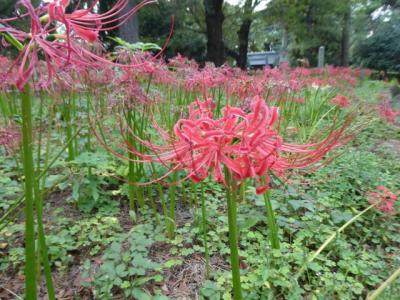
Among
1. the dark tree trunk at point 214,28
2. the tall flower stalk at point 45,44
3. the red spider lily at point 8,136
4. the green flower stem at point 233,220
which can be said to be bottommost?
the green flower stem at point 233,220

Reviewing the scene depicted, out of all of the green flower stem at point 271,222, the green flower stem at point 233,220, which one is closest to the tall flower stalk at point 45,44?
the green flower stem at point 233,220

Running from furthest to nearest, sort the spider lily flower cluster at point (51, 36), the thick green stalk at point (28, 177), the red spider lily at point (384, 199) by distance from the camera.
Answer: the red spider lily at point (384, 199)
the thick green stalk at point (28, 177)
the spider lily flower cluster at point (51, 36)

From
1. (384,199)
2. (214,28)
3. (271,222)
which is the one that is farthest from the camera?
(214,28)

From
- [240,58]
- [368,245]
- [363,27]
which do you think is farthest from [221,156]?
[363,27]

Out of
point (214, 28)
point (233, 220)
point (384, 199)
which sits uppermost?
point (214, 28)

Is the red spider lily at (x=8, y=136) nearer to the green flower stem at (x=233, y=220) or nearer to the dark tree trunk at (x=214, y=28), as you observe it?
the green flower stem at (x=233, y=220)

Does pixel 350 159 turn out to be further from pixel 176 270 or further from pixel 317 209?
pixel 176 270

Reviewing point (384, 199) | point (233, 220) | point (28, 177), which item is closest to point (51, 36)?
point (28, 177)

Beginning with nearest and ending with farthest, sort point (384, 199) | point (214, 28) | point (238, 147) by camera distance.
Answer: point (238, 147) → point (384, 199) → point (214, 28)

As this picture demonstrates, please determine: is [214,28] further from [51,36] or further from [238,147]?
[238,147]

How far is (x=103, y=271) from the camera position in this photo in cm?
164

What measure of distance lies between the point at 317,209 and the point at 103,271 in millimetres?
1509

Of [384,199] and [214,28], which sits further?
[214,28]

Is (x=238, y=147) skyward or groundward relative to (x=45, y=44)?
groundward
